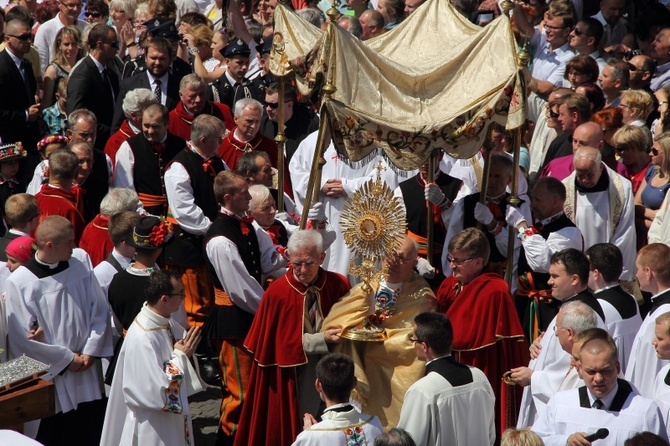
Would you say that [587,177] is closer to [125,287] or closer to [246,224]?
[246,224]

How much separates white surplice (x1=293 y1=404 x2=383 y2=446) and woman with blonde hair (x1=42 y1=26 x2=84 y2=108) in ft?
22.7

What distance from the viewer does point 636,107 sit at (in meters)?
10.4

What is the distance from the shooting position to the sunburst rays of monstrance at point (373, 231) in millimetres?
7844

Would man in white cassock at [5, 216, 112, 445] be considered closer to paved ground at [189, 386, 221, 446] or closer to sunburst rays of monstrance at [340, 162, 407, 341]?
paved ground at [189, 386, 221, 446]

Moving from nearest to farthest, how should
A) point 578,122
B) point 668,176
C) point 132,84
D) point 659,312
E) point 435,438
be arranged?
1. point 435,438
2. point 659,312
3. point 668,176
4. point 578,122
5. point 132,84

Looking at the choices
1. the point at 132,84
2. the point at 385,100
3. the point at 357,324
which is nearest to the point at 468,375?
the point at 357,324

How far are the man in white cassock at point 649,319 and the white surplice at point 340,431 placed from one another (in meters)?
1.79

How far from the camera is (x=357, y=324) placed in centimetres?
789

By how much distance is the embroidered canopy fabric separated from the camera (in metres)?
8.13

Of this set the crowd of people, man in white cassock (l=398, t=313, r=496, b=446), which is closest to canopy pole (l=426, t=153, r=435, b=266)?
the crowd of people

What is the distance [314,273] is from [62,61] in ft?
18.2

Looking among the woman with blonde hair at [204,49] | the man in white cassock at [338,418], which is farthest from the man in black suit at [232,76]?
the man in white cassock at [338,418]

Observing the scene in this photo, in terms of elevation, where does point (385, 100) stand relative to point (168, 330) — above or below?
above

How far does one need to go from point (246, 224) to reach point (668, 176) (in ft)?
10.8
